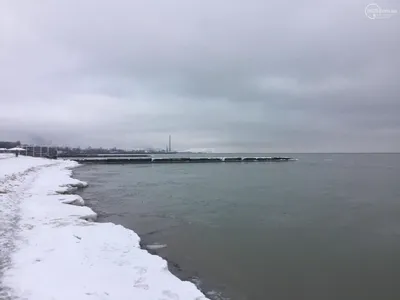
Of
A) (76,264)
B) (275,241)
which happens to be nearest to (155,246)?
(76,264)

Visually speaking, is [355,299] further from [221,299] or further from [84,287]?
[84,287]

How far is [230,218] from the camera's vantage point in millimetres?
16156

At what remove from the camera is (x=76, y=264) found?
7336 mm

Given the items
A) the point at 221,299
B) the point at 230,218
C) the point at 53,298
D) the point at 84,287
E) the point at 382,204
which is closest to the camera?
the point at 53,298

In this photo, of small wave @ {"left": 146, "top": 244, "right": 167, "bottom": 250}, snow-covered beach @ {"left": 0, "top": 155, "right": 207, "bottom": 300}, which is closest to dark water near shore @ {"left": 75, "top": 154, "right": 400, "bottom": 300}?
small wave @ {"left": 146, "top": 244, "right": 167, "bottom": 250}

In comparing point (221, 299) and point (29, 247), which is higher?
point (29, 247)

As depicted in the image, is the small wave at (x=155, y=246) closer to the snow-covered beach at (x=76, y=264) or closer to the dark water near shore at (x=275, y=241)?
the dark water near shore at (x=275, y=241)

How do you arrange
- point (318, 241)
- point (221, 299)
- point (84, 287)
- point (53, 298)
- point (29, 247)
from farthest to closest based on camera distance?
point (318, 241)
point (29, 247)
point (221, 299)
point (84, 287)
point (53, 298)

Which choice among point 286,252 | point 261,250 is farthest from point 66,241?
point 286,252

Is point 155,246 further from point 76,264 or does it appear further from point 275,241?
point 275,241

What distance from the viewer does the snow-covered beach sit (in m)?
5.94

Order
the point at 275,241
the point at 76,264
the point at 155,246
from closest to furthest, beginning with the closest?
the point at 76,264
the point at 155,246
the point at 275,241

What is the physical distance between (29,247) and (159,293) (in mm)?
4325

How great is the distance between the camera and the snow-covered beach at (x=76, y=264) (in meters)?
5.94
